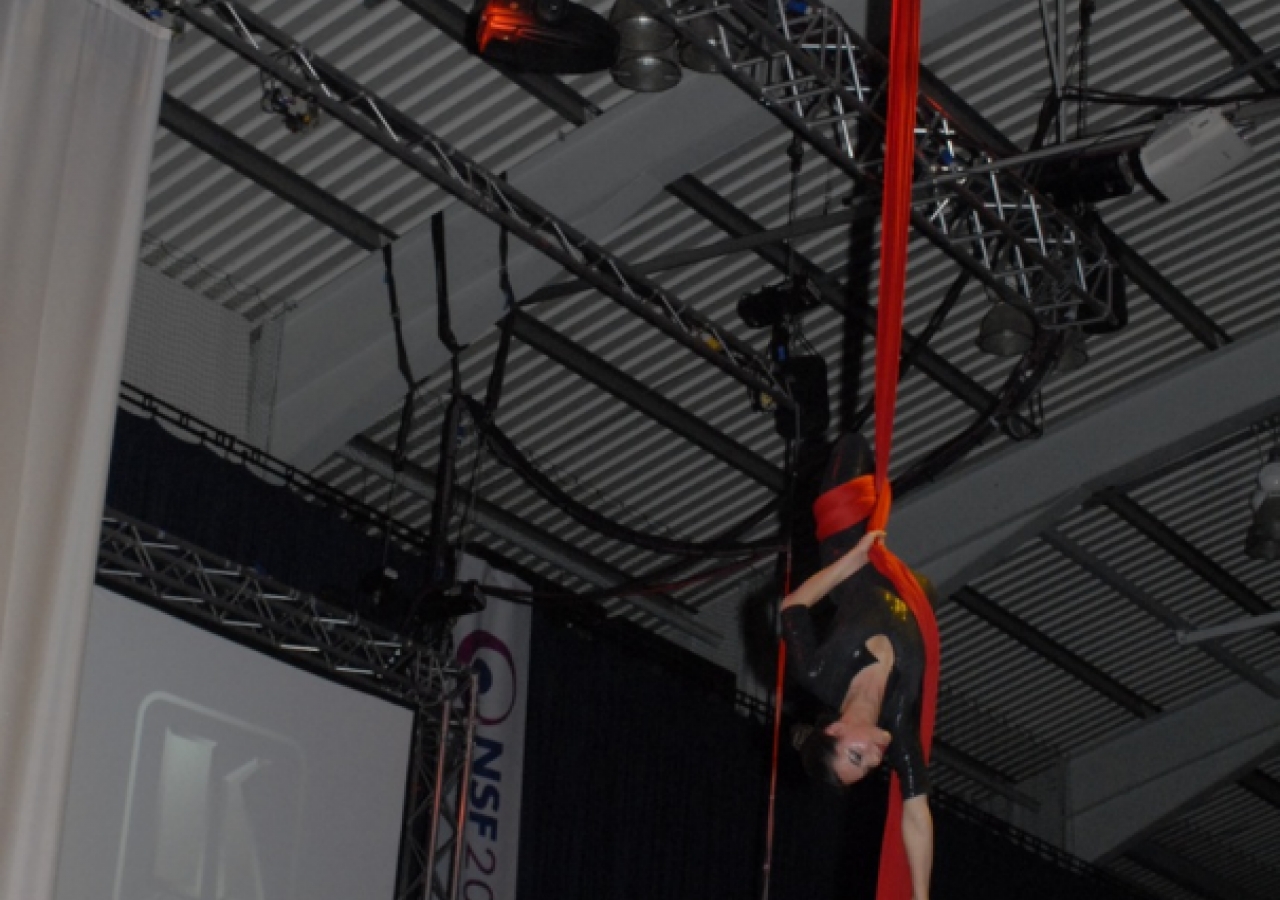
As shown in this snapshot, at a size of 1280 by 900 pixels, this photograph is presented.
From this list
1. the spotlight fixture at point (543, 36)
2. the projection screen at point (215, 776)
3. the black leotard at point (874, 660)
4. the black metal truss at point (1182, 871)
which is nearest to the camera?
the black leotard at point (874, 660)

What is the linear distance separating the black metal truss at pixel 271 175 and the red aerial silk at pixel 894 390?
13.4 feet

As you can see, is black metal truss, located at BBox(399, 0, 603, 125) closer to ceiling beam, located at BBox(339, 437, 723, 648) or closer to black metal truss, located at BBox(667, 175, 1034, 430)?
black metal truss, located at BBox(667, 175, 1034, 430)

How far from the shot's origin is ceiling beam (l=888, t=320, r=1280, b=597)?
11227 millimetres

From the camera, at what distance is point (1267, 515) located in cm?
1090

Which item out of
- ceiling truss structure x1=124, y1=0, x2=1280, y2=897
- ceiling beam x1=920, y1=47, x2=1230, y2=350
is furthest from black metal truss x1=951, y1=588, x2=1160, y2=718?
ceiling beam x1=920, y1=47, x2=1230, y2=350

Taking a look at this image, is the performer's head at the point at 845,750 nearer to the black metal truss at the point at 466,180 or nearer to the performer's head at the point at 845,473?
the performer's head at the point at 845,473

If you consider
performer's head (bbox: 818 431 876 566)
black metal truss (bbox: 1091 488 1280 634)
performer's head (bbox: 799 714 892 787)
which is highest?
black metal truss (bbox: 1091 488 1280 634)

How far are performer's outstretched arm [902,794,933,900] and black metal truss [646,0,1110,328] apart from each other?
3.01m

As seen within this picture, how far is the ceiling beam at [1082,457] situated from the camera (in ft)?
36.8

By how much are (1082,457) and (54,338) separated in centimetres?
729

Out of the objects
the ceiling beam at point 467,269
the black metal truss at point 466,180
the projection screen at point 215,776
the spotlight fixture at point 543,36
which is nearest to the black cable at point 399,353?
the ceiling beam at point 467,269

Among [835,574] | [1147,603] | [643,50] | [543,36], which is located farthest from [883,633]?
[1147,603]

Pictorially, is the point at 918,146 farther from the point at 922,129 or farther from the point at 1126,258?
the point at 1126,258

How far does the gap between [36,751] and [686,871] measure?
620cm
